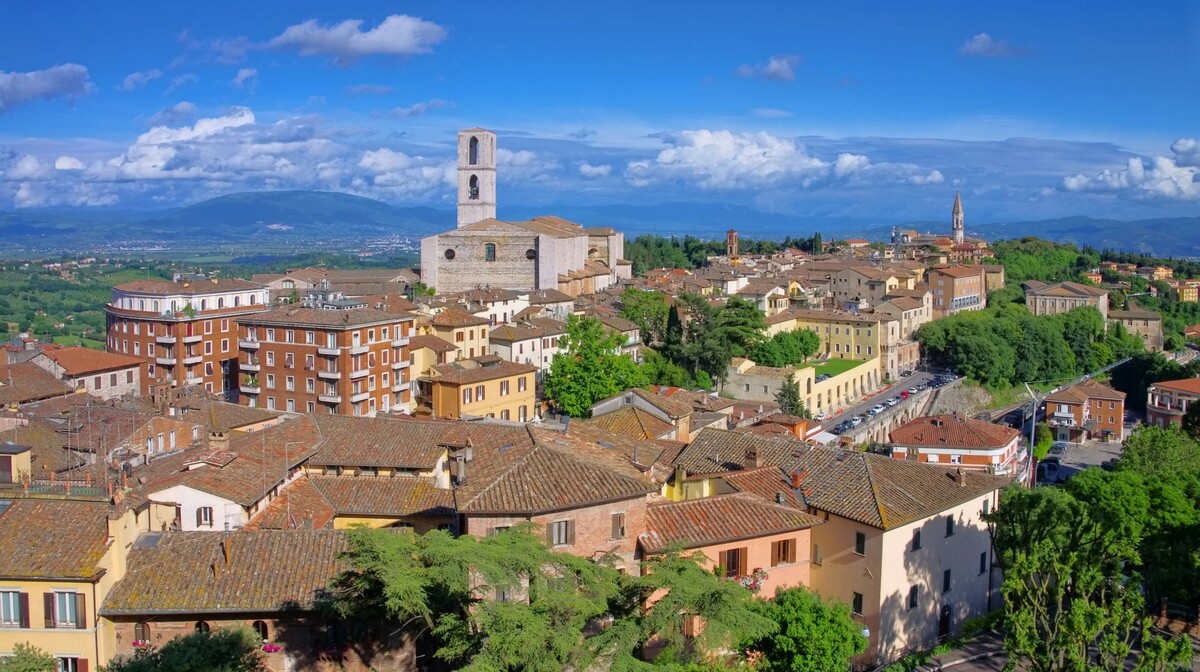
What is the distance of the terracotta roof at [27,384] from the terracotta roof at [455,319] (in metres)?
14.4

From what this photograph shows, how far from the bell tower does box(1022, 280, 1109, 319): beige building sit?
1896 inches

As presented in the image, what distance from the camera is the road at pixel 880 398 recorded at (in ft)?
182

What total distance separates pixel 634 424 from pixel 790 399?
2052cm

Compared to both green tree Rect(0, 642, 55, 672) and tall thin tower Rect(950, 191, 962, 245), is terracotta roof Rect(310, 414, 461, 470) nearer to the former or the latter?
green tree Rect(0, 642, 55, 672)

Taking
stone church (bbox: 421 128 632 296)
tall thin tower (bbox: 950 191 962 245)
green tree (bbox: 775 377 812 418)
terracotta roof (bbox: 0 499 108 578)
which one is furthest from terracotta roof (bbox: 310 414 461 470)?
tall thin tower (bbox: 950 191 962 245)

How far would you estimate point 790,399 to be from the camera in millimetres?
48781

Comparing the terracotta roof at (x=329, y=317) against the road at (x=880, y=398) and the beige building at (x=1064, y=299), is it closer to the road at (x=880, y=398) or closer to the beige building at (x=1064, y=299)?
the road at (x=880, y=398)

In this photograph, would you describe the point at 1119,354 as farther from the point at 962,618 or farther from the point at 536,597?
the point at 536,597

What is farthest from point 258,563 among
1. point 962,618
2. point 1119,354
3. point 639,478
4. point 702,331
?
point 1119,354

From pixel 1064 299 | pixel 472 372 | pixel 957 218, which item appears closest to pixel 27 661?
pixel 472 372

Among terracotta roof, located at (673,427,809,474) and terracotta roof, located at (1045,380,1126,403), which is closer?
terracotta roof, located at (673,427,809,474)

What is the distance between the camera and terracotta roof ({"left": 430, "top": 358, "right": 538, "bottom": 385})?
122 feet

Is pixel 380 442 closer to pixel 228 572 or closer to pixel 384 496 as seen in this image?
pixel 384 496

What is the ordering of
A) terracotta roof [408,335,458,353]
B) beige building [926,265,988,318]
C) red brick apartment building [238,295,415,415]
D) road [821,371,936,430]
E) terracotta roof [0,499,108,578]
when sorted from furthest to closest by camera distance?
beige building [926,265,988,318]
road [821,371,936,430]
terracotta roof [408,335,458,353]
red brick apartment building [238,295,415,415]
terracotta roof [0,499,108,578]
